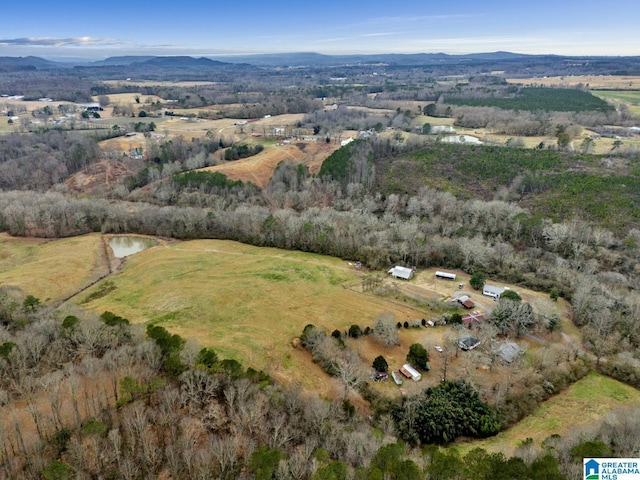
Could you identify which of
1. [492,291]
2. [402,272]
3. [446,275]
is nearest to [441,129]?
[446,275]

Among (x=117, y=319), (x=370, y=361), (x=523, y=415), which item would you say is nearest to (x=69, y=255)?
(x=117, y=319)

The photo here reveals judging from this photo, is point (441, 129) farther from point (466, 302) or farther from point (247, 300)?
point (247, 300)

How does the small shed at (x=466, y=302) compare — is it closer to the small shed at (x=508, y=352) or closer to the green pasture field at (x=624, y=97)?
the small shed at (x=508, y=352)

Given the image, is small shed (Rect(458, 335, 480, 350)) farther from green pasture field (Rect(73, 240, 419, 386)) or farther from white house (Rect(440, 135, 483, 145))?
white house (Rect(440, 135, 483, 145))

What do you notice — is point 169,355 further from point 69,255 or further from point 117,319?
point 69,255

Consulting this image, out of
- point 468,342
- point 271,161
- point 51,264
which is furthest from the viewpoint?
point 271,161

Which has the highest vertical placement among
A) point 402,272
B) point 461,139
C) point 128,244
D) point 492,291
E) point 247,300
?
point 461,139
